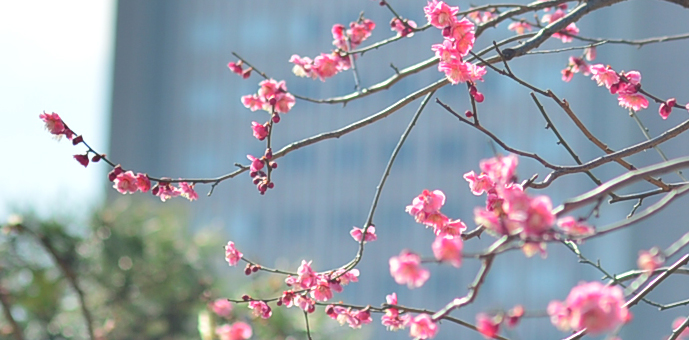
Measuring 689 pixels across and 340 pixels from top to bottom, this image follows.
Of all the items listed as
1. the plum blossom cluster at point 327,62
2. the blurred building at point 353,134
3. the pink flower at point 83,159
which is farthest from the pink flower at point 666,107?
the blurred building at point 353,134

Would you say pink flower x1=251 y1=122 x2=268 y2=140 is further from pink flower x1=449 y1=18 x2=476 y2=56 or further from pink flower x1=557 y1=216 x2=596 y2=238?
pink flower x1=557 y1=216 x2=596 y2=238

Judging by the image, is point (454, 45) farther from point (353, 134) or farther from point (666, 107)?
point (353, 134)

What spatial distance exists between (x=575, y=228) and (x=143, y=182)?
118 centimetres

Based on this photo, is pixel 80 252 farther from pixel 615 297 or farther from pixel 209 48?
pixel 209 48

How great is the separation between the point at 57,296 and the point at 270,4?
29.9 metres

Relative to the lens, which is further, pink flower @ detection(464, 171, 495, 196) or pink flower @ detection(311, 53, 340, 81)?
pink flower @ detection(311, 53, 340, 81)

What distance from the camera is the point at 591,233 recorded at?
1.23 metres

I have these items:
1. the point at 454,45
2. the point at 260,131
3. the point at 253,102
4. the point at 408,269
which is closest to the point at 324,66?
the point at 253,102

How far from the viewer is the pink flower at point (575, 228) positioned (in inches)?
47.2

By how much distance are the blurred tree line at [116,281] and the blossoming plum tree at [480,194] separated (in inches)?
113

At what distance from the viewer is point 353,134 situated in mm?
30844

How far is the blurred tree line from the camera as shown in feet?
18.2

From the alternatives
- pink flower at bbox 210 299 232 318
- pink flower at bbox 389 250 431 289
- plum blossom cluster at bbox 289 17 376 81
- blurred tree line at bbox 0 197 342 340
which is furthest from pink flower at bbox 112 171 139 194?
blurred tree line at bbox 0 197 342 340

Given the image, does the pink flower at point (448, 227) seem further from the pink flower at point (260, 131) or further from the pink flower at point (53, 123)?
the pink flower at point (53, 123)
